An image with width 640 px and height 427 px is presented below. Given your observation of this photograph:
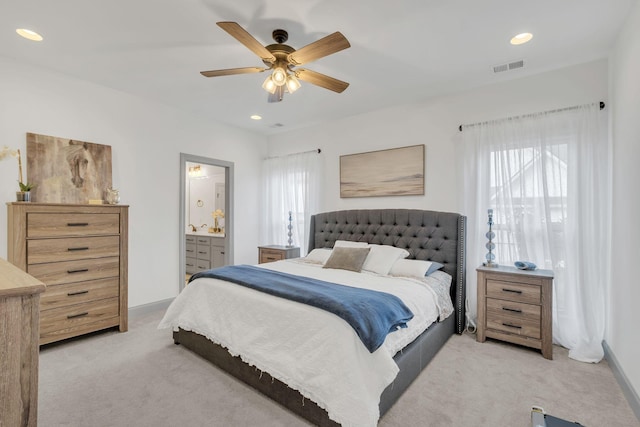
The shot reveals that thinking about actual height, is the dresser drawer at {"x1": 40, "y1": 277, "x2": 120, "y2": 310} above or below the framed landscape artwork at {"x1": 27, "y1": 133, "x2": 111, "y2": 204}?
below

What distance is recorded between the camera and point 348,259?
3463mm

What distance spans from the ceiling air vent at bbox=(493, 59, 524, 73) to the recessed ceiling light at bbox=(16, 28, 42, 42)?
409 centimetres

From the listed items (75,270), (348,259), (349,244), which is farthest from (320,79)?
(75,270)

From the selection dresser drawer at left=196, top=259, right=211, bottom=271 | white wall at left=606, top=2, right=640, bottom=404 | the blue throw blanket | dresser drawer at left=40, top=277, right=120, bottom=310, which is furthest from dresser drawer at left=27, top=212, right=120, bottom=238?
white wall at left=606, top=2, right=640, bottom=404

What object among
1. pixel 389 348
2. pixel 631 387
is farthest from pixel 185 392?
pixel 631 387

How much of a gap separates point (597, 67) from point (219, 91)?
3.90 m

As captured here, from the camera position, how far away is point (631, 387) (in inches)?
82.1

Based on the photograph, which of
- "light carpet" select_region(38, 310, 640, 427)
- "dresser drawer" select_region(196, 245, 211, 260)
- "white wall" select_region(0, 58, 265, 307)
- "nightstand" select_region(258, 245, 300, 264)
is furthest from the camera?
"dresser drawer" select_region(196, 245, 211, 260)

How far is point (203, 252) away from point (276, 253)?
186 centimetres

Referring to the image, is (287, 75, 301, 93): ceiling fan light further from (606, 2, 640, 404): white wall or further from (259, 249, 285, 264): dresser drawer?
(259, 249, 285, 264): dresser drawer

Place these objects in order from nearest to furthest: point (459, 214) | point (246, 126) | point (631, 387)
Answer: point (631, 387) < point (459, 214) < point (246, 126)

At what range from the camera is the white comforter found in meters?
1.72

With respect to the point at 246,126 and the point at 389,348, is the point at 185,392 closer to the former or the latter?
the point at 389,348

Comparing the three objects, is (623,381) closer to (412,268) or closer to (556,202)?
(556,202)
